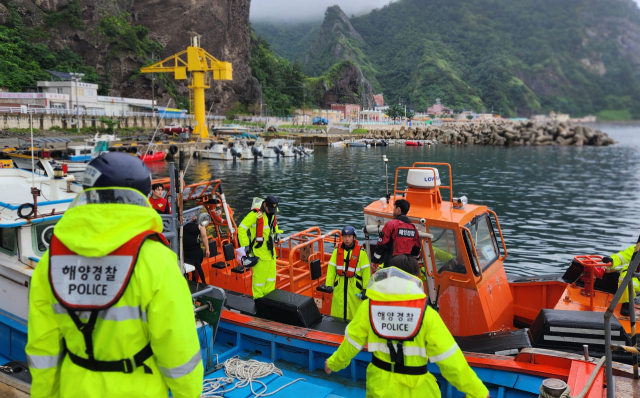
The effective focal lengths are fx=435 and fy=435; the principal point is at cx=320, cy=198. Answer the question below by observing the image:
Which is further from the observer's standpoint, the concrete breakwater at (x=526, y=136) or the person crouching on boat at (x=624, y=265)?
the concrete breakwater at (x=526, y=136)

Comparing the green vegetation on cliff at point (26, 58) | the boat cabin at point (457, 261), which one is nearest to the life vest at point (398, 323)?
the boat cabin at point (457, 261)

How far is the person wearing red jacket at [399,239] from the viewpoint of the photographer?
549cm

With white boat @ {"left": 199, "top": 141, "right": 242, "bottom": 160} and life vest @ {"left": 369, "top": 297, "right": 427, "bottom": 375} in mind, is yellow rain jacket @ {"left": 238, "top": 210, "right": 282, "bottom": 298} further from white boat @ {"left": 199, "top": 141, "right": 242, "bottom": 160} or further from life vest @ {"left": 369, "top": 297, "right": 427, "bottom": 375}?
white boat @ {"left": 199, "top": 141, "right": 242, "bottom": 160}

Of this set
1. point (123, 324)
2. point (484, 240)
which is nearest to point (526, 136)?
point (484, 240)

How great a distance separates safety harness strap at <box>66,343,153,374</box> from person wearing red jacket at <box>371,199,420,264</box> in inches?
151

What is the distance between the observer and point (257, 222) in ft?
24.6

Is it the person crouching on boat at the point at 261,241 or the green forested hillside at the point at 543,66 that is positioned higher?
the green forested hillside at the point at 543,66

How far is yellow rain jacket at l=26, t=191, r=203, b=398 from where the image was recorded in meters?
1.93

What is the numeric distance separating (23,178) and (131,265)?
24.8 feet

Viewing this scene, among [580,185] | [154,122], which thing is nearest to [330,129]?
[154,122]

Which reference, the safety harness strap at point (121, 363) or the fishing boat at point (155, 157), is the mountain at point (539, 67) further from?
the safety harness strap at point (121, 363)

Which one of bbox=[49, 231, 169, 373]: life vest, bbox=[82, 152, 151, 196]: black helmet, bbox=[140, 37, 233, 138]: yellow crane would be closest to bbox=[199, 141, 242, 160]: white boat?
bbox=[140, 37, 233, 138]: yellow crane

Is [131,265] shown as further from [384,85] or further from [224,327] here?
[384,85]

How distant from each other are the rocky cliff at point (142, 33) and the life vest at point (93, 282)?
7231 centimetres
